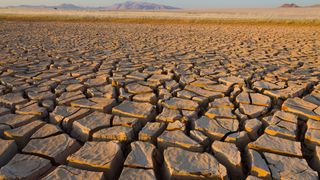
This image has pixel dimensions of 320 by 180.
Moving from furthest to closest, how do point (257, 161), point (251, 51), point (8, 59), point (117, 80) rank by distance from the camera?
point (251, 51) < point (8, 59) < point (117, 80) < point (257, 161)

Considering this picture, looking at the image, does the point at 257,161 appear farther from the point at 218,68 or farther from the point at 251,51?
the point at 251,51

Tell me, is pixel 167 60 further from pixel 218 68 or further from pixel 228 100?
pixel 228 100

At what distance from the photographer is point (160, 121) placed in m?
1.79

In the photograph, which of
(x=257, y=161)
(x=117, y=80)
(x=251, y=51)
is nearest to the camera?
(x=257, y=161)

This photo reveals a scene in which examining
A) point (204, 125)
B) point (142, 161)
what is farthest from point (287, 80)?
point (142, 161)

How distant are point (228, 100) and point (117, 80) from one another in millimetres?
1142

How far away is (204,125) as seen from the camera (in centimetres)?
169

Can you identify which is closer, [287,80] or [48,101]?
[48,101]

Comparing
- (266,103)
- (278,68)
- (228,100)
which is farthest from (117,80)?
(278,68)

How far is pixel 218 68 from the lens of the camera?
3258mm

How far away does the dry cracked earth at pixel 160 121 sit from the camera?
1280 millimetres

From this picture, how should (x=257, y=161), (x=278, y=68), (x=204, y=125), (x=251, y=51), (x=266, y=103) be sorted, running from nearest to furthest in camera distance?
(x=257, y=161)
(x=204, y=125)
(x=266, y=103)
(x=278, y=68)
(x=251, y=51)

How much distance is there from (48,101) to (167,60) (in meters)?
2.06

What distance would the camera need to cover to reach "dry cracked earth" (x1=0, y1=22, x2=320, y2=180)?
1280 mm
